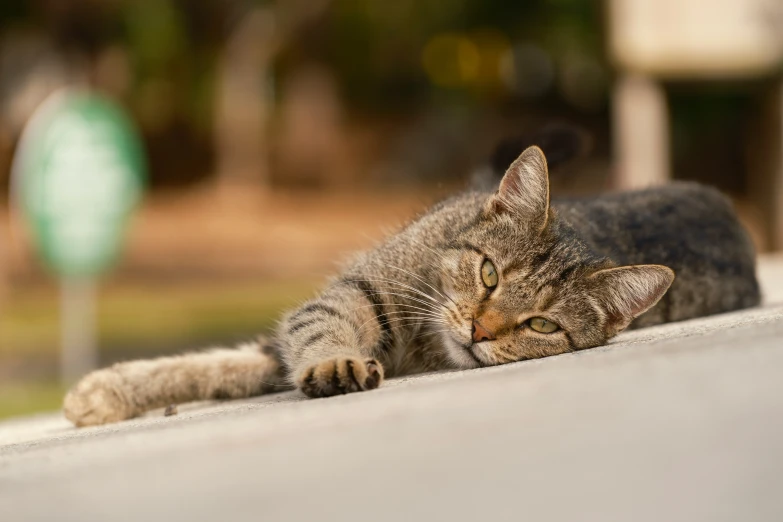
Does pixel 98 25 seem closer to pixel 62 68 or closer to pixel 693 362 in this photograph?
pixel 62 68

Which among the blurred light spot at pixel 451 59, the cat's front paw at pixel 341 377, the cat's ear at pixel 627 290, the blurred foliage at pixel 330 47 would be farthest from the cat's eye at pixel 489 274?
the blurred light spot at pixel 451 59

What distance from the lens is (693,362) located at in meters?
1.24

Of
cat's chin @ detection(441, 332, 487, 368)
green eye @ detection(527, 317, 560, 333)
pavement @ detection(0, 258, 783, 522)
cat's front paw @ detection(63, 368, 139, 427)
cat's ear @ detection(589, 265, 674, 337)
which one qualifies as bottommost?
pavement @ detection(0, 258, 783, 522)

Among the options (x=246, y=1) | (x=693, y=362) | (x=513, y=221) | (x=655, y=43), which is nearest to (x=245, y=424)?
(x=693, y=362)

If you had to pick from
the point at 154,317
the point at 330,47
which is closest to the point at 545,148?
the point at 154,317

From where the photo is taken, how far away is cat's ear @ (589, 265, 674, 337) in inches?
87.0

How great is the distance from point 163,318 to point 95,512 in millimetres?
8196

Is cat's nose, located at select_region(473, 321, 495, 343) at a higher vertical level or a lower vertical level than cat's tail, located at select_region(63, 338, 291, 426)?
higher

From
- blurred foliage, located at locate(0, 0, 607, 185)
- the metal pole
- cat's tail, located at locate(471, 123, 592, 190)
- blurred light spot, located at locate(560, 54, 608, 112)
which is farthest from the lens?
blurred light spot, located at locate(560, 54, 608, 112)

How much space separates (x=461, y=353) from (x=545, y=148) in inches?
46.1

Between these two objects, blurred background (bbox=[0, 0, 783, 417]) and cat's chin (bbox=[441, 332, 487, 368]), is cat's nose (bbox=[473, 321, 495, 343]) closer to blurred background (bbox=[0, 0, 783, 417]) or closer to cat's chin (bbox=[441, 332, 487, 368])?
cat's chin (bbox=[441, 332, 487, 368])

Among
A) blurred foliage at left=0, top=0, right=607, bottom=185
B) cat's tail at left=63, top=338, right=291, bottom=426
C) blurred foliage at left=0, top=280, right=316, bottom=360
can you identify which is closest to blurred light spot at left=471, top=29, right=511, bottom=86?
blurred foliage at left=0, top=0, right=607, bottom=185

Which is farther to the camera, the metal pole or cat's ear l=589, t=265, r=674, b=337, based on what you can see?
the metal pole

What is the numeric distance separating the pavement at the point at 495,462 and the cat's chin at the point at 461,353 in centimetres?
101
